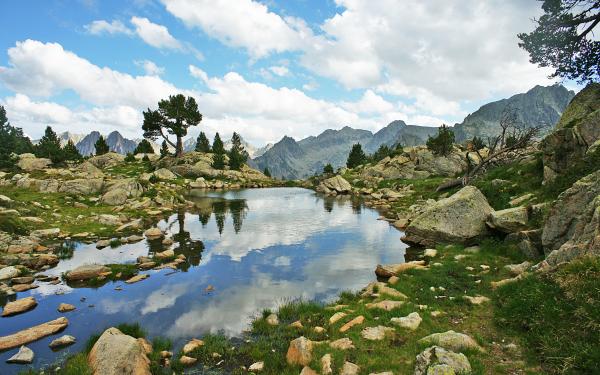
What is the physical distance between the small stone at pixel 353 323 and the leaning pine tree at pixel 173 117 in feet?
288

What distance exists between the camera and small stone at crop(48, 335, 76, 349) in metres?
13.0

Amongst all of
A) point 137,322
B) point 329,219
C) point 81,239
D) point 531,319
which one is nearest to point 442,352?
point 531,319

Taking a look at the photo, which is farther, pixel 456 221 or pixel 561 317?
pixel 456 221

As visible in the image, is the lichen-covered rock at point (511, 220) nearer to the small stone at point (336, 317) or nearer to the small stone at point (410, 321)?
the small stone at point (410, 321)

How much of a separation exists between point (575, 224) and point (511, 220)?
6.23 metres

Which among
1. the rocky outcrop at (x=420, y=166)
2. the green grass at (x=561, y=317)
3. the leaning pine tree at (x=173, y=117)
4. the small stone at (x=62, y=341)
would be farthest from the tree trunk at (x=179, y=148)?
the green grass at (x=561, y=317)

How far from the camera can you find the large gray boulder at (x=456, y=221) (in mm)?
24641

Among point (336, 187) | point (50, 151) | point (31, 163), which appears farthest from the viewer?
point (50, 151)

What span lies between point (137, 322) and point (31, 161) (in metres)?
77.1

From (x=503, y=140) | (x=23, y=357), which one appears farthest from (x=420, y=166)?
(x=23, y=357)

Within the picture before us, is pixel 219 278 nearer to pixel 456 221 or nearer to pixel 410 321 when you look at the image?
pixel 410 321

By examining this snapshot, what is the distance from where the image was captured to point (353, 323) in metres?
13.5

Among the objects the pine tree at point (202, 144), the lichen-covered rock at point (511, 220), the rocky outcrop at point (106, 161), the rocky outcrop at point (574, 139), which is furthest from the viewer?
the pine tree at point (202, 144)

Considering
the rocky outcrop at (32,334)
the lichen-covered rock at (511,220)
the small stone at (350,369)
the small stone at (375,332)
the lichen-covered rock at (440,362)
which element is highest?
the lichen-covered rock at (511,220)
